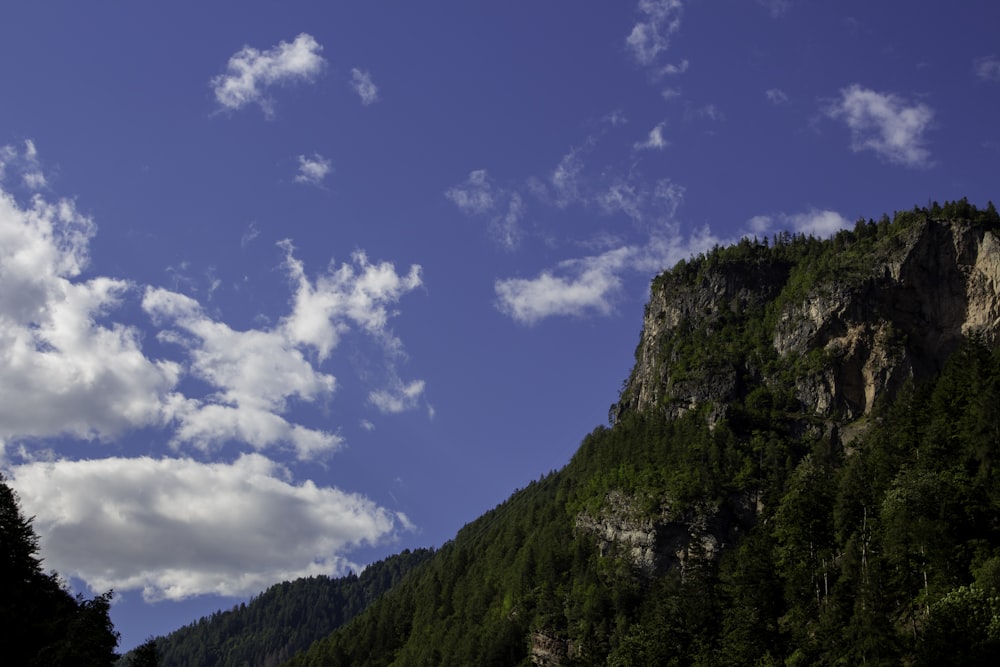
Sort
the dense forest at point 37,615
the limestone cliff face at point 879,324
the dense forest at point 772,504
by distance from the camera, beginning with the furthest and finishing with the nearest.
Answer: the limestone cliff face at point 879,324
the dense forest at point 772,504
the dense forest at point 37,615

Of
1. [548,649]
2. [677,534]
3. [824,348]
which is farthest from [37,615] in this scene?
[824,348]

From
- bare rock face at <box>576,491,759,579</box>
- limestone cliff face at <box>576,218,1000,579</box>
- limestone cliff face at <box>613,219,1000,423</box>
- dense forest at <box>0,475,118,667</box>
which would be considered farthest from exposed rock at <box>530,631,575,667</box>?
dense forest at <box>0,475,118,667</box>

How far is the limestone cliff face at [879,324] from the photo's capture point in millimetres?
154375

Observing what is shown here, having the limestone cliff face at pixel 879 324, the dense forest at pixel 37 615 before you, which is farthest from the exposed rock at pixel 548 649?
the dense forest at pixel 37 615

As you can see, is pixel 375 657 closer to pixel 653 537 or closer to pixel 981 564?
pixel 653 537

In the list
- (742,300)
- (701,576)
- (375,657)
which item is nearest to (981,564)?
(701,576)

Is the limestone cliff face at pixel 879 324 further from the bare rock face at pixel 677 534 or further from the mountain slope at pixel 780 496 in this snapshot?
the bare rock face at pixel 677 534

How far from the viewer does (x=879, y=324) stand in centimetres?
15788

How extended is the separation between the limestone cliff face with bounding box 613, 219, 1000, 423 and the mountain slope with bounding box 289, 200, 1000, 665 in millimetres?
368

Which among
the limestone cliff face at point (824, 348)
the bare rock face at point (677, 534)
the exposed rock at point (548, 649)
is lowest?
the exposed rock at point (548, 649)

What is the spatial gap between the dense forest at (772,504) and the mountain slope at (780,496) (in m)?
0.35

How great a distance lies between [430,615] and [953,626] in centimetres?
11753

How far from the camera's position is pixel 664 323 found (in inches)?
7785

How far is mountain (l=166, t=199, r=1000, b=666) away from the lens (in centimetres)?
9056
